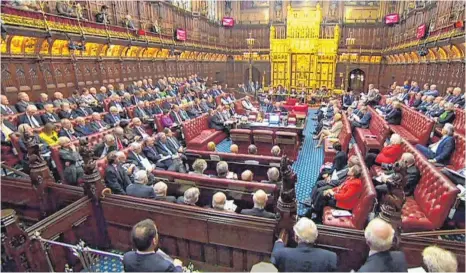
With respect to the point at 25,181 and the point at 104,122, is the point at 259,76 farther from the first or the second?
the point at 25,181

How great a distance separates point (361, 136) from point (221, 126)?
13.9 feet

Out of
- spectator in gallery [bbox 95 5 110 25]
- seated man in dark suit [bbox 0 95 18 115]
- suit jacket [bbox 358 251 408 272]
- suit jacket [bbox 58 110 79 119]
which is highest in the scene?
spectator in gallery [bbox 95 5 110 25]

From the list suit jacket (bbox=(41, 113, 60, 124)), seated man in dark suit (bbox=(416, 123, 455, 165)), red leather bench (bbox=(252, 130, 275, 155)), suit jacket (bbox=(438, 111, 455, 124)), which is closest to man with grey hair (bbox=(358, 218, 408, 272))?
seated man in dark suit (bbox=(416, 123, 455, 165))

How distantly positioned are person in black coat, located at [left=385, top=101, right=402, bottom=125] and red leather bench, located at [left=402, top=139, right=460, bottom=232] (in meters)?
4.54

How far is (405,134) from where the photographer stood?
22.2 feet

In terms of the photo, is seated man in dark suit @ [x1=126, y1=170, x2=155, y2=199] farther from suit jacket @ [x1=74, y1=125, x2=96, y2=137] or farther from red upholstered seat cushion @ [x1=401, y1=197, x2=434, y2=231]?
suit jacket @ [x1=74, y1=125, x2=96, y2=137]

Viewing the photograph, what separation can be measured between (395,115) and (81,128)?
8632mm

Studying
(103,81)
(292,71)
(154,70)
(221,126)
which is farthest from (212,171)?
(292,71)

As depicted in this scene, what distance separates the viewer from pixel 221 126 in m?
8.77

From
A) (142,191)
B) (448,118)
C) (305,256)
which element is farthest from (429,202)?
(448,118)

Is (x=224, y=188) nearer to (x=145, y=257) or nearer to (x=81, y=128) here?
(x=145, y=257)

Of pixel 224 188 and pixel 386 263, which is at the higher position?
pixel 386 263

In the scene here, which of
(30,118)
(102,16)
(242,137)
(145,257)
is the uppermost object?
(102,16)

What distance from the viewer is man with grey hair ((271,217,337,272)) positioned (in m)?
1.93
